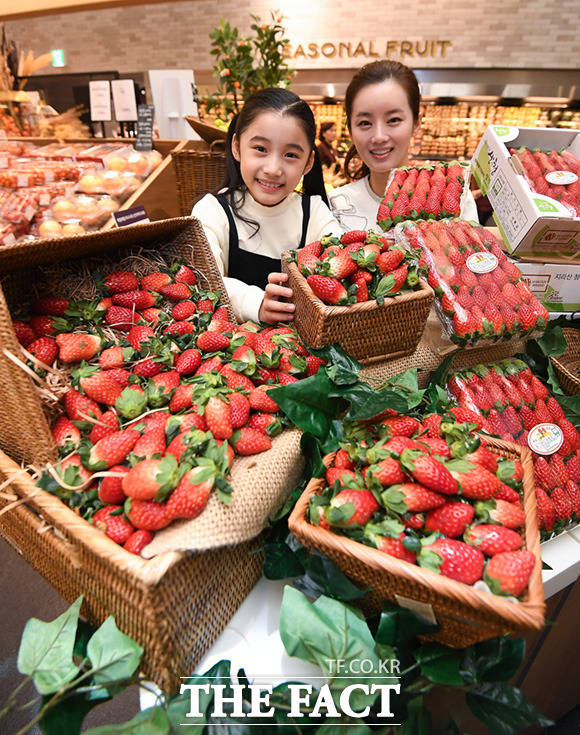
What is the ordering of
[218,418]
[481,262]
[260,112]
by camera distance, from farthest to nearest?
[260,112] < [481,262] < [218,418]

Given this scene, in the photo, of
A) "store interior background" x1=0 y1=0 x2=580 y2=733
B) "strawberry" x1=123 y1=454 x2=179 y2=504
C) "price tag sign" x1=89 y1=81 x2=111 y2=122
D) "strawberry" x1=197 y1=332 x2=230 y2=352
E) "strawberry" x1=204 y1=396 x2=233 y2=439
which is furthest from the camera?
"store interior background" x1=0 y1=0 x2=580 y2=733

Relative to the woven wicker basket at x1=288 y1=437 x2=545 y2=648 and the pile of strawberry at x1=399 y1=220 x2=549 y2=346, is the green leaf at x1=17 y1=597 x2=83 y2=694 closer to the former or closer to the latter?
the woven wicker basket at x1=288 y1=437 x2=545 y2=648

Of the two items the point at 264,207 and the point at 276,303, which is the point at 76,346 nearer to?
the point at 276,303

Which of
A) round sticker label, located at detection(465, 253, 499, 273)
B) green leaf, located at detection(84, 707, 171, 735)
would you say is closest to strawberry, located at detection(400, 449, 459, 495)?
green leaf, located at detection(84, 707, 171, 735)

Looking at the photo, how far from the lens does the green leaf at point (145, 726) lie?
2.20 ft

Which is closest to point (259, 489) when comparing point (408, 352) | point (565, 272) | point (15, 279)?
point (408, 352)

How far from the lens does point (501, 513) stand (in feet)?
2.60

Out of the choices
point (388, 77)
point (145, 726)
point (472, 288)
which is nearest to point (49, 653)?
point (145, 726)

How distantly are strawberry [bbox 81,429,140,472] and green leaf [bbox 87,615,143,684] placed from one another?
28 centimetres

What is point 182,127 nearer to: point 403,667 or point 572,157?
point 572,157

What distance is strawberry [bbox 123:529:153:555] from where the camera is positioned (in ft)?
2.42

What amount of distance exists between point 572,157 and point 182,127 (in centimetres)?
433

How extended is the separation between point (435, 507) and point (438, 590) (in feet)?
0.54

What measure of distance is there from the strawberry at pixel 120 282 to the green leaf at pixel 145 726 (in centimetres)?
98
